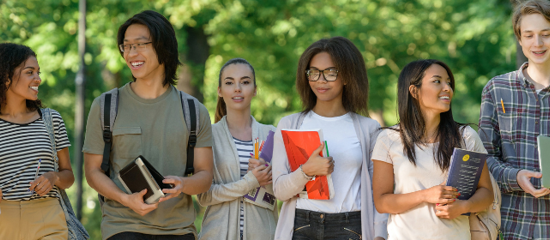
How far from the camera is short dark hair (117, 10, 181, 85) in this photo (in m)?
3.88

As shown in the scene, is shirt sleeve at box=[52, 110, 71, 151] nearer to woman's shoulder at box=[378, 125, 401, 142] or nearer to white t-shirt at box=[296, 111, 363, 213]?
white t-shirt at box=[296, 111, 363, 213]

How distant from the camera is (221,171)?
15.0 ft

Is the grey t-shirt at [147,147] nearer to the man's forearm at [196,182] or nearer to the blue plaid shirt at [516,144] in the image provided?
the man's forearm at [196,182]

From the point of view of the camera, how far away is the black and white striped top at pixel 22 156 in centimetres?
383

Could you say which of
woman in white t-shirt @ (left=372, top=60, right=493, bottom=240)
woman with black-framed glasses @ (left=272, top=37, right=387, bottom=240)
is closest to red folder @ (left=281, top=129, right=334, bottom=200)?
woman with black-framed glasses @ (left=272, top=37, right=387, bottom=240)

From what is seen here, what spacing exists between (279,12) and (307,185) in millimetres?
10551

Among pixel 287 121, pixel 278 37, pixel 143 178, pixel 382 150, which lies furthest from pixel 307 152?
pixel 278 37

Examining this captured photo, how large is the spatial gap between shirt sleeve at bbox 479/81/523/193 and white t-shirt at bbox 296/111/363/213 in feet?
2.98

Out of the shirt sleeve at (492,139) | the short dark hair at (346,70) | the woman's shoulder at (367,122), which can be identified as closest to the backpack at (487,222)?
the shirt sleeve at (492,139)

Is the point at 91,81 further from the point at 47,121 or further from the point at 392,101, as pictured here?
the point at 47,121

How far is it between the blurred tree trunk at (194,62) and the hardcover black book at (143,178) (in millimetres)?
8837

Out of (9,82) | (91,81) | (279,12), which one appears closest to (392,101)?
(279,12)

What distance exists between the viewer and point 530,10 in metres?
3.93

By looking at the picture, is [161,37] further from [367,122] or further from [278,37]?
[278,37]
